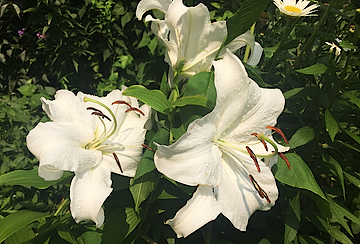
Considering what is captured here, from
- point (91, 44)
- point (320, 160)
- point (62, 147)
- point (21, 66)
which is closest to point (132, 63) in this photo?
point (91, 44)

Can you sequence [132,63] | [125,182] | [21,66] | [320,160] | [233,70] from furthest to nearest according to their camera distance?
[21,66] < [132,63] < [320,160] < [125,182] < [233,70]

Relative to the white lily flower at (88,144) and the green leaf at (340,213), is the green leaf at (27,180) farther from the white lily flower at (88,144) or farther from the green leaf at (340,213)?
the green leaf at (340,213)

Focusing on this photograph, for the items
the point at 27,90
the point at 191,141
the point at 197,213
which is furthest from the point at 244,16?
the point at 27,90

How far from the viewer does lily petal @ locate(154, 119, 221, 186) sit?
1.30 ft

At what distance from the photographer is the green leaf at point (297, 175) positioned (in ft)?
1.56

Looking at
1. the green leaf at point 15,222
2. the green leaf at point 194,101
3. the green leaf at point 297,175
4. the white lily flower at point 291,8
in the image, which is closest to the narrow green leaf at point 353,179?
the green leaf at point 297,175

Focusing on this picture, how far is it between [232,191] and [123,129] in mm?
235

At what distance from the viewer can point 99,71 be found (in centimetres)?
204

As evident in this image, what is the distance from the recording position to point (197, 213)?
0.44 metres

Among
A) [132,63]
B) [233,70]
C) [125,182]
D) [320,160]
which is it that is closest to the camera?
[233,70]

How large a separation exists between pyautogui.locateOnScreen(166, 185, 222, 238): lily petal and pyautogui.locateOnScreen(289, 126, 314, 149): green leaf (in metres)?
0.38

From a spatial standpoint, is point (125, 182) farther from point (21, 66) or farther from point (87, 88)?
point (21, 66)

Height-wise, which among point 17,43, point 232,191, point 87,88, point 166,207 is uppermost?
point 232,191

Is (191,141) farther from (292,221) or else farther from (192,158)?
(292,221)
